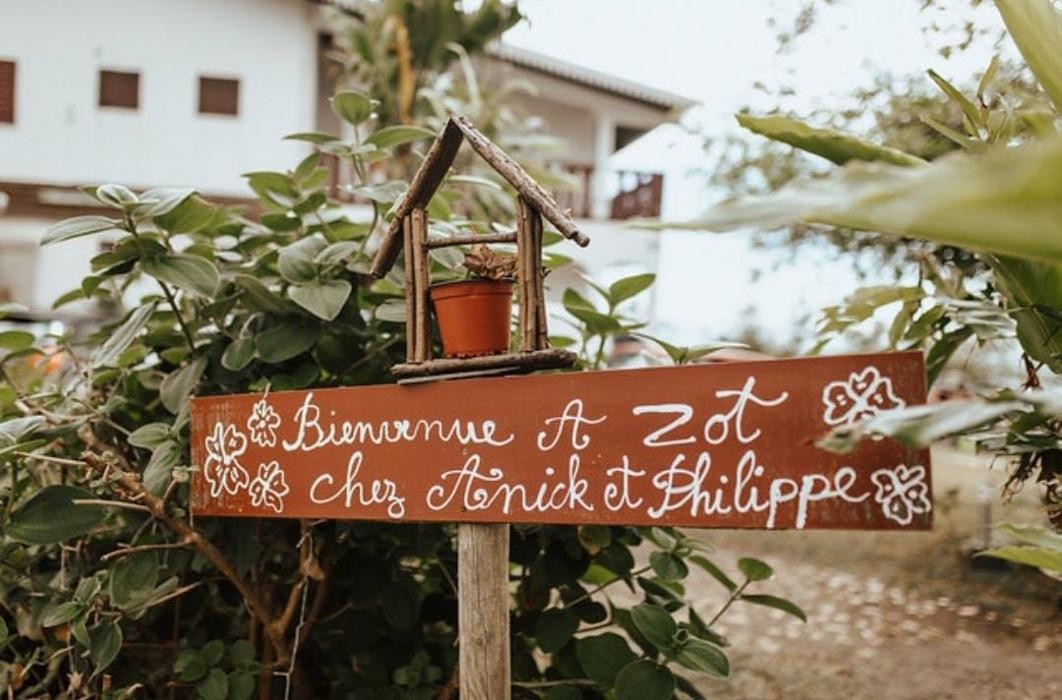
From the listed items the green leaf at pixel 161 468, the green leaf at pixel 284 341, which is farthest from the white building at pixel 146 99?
the green leaf at pixel 161 468

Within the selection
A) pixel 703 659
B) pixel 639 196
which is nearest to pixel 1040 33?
pixel 703 659

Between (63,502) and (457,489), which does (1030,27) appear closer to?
(457,489)

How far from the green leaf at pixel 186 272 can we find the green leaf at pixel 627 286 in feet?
1.87

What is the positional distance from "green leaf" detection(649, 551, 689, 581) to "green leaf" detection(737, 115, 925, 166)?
72cm

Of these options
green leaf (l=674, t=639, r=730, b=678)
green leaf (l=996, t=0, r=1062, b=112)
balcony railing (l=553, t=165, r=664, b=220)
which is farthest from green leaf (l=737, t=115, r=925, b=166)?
balcony railing (l=553, t=165, r=664, b=220)

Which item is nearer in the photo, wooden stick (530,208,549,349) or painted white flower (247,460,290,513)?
wooden stick (530,208,549,349)

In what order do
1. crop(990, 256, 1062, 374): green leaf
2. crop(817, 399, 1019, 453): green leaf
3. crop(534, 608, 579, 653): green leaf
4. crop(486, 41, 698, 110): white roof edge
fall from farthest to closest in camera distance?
crop(486, 41, 698, 110): white roof edge → crop(534, 608, 579, 653): green leaf → crop(990, 256, 1062, 374): green leaf → crop(817, 399, 1019, 453): green leaf

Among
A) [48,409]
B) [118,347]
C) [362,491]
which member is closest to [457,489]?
[362,491]

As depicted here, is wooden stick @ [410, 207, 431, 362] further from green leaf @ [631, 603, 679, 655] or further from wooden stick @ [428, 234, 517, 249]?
green leaf @ [631, 603, 679, 655]

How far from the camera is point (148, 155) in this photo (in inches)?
373

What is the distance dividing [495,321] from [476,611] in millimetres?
336

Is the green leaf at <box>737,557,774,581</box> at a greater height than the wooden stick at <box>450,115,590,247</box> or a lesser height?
lesser

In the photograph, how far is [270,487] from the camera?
1249mm

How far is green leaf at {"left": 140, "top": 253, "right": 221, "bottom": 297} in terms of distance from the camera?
137 centimetres
